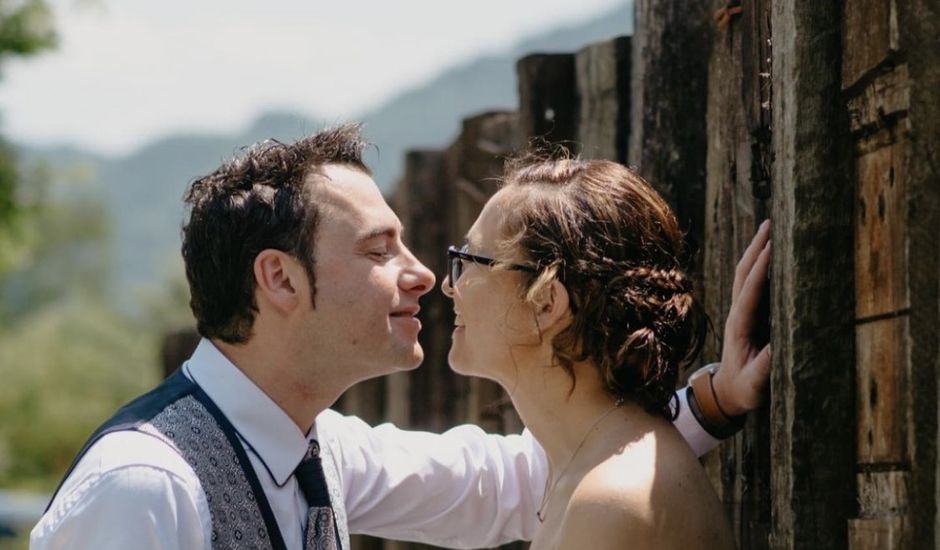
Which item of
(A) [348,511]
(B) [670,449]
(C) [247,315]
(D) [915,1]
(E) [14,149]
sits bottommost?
(A) [348,511]

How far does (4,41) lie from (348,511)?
10.7m

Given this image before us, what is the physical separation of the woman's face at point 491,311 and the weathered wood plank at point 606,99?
115 centimetres

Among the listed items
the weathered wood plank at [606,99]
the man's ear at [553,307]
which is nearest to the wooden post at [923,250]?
the man's ear at [553,307]

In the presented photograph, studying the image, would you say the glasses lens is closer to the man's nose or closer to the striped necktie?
the man's nose

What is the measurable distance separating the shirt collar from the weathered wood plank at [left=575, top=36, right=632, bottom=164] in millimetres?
1241

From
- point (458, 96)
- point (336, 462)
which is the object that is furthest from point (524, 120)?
point (458, 96)

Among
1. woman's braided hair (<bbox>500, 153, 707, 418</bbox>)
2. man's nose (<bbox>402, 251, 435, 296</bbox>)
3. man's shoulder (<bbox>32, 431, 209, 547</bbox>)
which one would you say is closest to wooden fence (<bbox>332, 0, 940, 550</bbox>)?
woman's braided hair (<bbox>500, 153, 707, 418</bbox>)

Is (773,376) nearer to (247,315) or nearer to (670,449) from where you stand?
(670,449)

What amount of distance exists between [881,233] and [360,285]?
1.50 m

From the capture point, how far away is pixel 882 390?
2.31m

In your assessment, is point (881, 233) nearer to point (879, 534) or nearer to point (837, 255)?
point (837, 255)

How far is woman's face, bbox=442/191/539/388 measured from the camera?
303 centimetres

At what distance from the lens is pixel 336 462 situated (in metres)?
3.69

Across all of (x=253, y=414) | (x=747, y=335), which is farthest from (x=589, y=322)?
(x=253, y=414)
